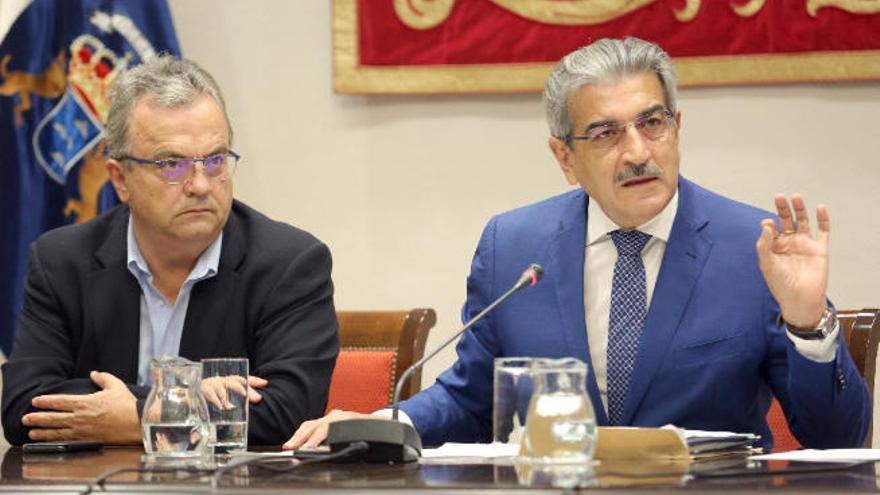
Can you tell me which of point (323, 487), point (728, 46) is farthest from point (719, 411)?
point (728, 46)

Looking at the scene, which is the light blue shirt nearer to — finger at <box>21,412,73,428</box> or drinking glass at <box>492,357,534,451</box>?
finger at <box>21,412,73,428</box>

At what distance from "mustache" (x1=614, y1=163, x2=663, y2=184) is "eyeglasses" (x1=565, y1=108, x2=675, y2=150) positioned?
56 millimetres

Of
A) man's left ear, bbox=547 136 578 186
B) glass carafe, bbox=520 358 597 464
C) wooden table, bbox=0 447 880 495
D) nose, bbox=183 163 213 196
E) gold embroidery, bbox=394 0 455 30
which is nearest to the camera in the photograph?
wooden table, bbox=0 447 880 495

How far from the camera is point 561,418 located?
1.87 metres

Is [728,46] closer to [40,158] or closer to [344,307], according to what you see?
[344,307]

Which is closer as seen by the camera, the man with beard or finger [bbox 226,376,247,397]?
finger [bbox 226,376,247,397]

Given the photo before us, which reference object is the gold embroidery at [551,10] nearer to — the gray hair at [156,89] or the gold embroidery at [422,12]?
the gold embroidery at [422,12]

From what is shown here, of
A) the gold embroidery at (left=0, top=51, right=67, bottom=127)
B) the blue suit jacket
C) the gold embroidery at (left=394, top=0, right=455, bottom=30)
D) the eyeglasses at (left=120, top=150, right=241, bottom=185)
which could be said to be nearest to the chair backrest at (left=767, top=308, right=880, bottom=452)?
the blue suit jacket

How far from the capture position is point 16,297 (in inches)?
168

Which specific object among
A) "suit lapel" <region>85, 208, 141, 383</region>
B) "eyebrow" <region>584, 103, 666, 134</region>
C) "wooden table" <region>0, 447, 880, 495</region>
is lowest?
"wooden table" <region>0, 447, 880, 495</region>

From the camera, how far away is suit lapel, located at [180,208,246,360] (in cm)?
304

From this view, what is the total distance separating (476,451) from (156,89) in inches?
51.1

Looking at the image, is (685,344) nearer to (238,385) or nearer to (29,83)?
(238,385)

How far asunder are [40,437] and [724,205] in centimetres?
150
